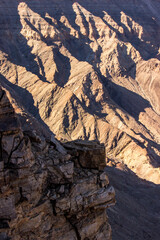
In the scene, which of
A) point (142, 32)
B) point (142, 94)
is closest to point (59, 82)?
point (142, 94)

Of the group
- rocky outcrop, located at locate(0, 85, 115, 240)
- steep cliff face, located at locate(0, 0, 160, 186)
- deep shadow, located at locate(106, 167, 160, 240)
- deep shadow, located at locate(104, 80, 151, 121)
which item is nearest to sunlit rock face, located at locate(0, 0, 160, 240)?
deep shadow, located at locate(104, 80, 151, 121)

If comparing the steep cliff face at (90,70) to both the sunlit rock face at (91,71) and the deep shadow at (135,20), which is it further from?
the sunlit rock face at (91,71)

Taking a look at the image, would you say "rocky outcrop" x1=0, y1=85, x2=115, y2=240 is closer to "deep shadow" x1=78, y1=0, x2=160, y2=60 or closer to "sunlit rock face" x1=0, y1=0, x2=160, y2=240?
"sunlit rock face" x1=0, y1=0, x2=160, y2=240

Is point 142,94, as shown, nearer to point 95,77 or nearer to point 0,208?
point 95,77

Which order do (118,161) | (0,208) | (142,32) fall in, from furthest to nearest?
(142,32) → (118,161) → (0,208)

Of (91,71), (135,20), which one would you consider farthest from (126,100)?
(135,20)

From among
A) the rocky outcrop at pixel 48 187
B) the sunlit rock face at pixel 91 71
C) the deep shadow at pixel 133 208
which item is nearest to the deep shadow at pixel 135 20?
the sunlit rock face at pixel 91 71
